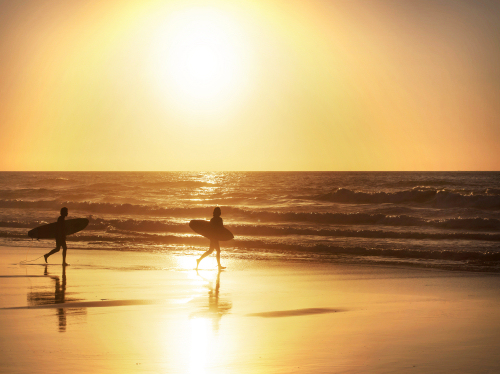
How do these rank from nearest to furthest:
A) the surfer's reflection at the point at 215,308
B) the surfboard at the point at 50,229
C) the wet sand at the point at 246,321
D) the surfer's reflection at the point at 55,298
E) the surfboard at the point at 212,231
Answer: the wet sand at the point at 246,321 < the surfer's reflection at the point at 215,308 < the surfer's reflection at the point at 55,298 < the surfboard at the point at 212,231 < the surfboard at the point at 50,229

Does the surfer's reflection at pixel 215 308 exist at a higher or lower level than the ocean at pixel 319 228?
lower

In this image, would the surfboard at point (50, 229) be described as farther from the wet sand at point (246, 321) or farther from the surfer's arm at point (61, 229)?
the wet sand at point (246, 321)

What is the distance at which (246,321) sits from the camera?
A: 746 cm

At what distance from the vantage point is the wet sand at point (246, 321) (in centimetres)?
555

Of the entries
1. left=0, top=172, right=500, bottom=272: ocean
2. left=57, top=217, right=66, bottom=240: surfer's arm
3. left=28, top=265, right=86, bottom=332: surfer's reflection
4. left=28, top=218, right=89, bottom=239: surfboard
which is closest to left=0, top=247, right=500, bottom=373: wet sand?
left=28, top=265, right=86, bottom=332: surfer's reflection

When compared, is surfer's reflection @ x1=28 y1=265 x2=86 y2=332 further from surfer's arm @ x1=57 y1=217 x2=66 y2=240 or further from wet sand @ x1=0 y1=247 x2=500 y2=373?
surfer's arm @ x1=57 y1=217 x2=66 y2=240

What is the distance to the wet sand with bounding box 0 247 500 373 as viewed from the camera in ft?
18.2

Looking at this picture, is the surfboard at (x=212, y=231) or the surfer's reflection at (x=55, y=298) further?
the surfboard at (x=212, y=231)

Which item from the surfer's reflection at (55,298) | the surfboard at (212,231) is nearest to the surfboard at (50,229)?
the surfboard at (212,231)

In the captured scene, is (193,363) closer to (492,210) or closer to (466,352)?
(466,352)

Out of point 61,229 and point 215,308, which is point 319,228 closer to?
point 61,229

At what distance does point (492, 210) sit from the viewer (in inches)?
1348

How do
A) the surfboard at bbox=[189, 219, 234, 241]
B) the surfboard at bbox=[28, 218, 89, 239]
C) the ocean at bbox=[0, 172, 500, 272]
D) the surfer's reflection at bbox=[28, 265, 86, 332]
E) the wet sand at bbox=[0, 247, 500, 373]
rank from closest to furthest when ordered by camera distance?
the wet sand at bbox=[0, 247, 500, 373], the surfer's reflection at bbox=[28, 265, 86, 332], the surfboard at bbox=[189, 219, 234, 241], the surfboard at bbox=[28, 218, 89, 239], the ocean at bbox=[0, 172, 500, 272]

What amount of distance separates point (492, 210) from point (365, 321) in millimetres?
30531
